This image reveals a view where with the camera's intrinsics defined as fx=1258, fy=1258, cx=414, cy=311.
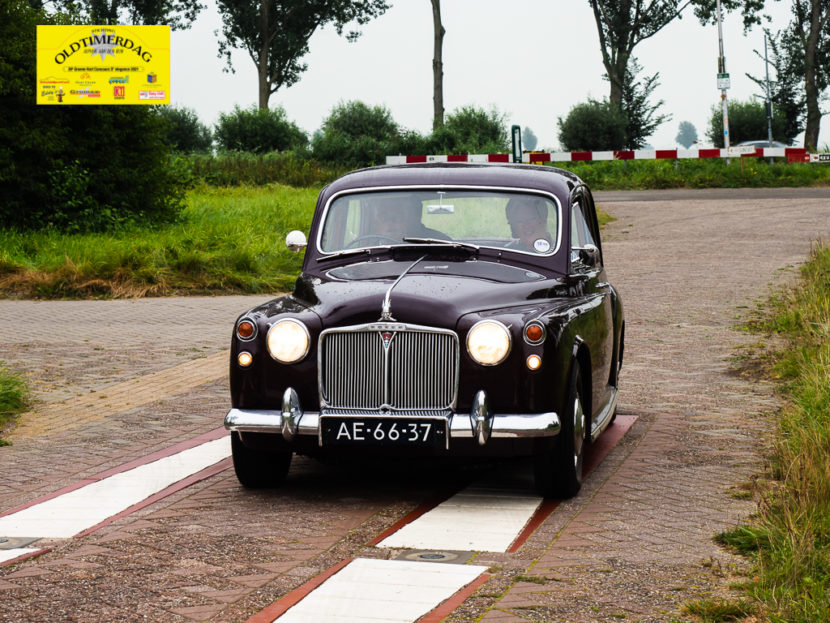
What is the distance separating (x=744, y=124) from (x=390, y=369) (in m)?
47.7

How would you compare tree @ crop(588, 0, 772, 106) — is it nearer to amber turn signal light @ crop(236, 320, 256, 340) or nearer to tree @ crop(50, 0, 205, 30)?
tree @ crop(50, 0, 205, 30)

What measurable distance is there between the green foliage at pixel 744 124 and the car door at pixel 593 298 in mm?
44501

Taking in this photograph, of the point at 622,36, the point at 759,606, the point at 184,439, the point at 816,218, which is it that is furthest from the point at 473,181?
the point at 622,36

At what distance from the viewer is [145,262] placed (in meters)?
17.5

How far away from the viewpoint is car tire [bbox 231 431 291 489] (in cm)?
638

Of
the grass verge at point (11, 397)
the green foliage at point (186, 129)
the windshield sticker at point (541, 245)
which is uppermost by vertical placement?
the green foliage at point (186, 129)

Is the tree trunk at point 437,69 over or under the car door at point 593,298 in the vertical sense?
over

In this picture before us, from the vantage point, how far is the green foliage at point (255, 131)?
48219 mm

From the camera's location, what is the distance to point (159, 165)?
21484 mm

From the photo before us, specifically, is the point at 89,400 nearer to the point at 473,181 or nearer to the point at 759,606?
the point at 473,181

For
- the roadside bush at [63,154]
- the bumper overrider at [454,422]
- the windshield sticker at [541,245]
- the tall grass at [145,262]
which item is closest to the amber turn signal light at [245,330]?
the bumper overrider at [454,422]

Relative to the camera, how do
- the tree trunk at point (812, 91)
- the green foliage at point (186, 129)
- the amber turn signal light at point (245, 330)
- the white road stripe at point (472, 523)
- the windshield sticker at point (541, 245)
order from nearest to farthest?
the white road stripe at point (472, 523), the amber turn signal light at point (245, 330), the windshield sticker at point (541, 245), the tree trunk at point (812, 91), the green foliage at point (186, 129)

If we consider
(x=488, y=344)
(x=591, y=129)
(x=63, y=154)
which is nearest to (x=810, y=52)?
(x=591, y=129)

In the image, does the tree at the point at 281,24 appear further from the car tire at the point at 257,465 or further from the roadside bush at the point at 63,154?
the car tire at the point at 257,465
